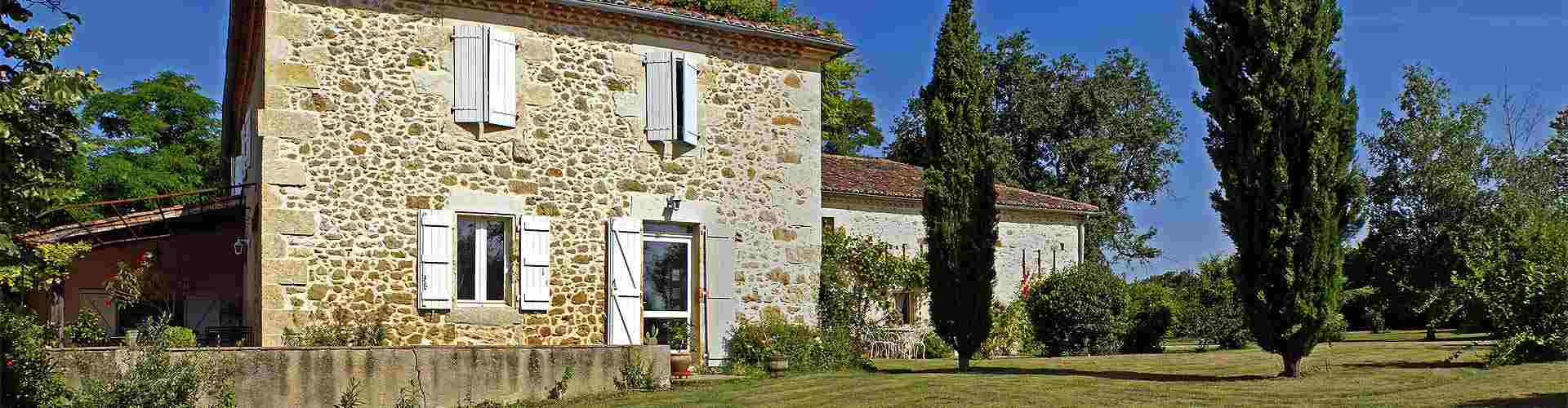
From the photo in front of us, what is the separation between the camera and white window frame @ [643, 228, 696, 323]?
1573cm

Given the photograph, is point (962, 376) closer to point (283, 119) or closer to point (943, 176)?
point (943, 176)

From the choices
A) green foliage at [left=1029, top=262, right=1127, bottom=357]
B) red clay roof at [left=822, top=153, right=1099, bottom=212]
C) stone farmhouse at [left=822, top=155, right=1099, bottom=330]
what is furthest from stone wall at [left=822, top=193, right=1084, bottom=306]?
green foliage at [left=1029, top=262, right=1127, bottom=357]

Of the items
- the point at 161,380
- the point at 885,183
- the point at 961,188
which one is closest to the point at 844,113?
the point at 885,183

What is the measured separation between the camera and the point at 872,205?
22.8m

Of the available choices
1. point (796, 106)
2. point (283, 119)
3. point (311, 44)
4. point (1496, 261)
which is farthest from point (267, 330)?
point (1496, 261)

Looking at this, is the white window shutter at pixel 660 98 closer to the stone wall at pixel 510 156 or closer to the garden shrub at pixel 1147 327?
the stone wall at pixel 510 156

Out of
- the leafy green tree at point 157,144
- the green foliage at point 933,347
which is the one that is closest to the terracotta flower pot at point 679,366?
the green foliage at point 933,347

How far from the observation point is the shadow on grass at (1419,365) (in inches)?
538

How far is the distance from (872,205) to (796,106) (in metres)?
6.35

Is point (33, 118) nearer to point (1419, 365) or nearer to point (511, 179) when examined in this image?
point (511, 179)

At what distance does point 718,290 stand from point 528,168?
2.92 meters

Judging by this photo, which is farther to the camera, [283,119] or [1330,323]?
[283,119]

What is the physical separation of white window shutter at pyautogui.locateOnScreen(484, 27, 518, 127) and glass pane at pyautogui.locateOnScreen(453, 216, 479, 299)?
4.15 ft

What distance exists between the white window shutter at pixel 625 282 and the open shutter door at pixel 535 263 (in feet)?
2.61
